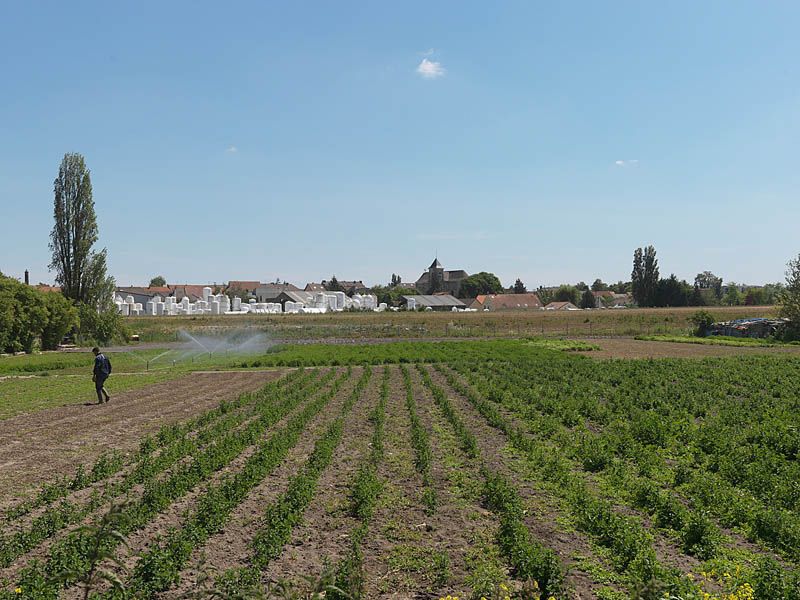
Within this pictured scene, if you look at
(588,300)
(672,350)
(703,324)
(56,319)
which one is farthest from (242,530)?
(588,300)

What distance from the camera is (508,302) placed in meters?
147

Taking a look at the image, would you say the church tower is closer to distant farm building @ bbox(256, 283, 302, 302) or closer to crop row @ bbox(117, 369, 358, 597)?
distant farm building @ bbox(256, 283, 302, 302)

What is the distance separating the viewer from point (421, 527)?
8820mm

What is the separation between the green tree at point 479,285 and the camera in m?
172

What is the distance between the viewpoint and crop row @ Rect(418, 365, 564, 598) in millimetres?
6684

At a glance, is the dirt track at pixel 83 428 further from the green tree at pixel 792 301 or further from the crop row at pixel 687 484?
the green tree at pixel 792 301

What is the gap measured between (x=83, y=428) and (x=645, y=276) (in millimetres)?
124565

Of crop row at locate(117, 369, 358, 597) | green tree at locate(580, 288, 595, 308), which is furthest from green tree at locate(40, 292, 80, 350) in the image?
green tree at locate(580, 288, 595, 308)

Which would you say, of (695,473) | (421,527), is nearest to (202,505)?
(421,527)

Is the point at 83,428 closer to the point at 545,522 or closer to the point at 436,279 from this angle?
the point at 545,522

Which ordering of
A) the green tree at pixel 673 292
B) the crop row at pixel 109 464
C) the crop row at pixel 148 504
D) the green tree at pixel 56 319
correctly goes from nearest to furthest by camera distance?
the crop row at pixel 148 504 < the crop row at pixel 109 464 < the green tree at pixel 56 319 < the green tree at pixel 673 292

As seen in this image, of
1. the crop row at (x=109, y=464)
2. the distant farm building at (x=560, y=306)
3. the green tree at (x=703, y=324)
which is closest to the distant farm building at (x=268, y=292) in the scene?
the distant farm building at (x=560, y=306)

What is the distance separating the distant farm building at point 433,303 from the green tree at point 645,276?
4128cm

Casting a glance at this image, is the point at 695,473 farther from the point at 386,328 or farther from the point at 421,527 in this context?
the point at 386,328
